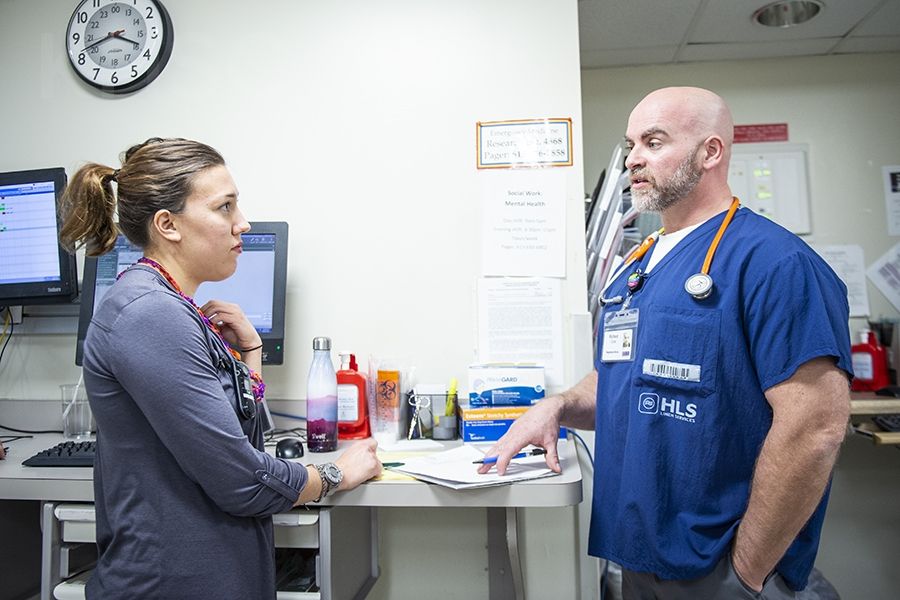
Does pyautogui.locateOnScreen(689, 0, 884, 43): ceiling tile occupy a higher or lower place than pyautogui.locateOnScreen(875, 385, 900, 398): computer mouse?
higher

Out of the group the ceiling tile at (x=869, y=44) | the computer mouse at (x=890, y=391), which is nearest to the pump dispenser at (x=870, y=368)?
the computer mouse at (x=890, y=391)

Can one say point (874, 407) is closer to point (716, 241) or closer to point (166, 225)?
point (716, 241)

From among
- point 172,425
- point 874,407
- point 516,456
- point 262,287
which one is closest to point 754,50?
point 874,407

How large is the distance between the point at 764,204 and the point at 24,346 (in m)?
2.99

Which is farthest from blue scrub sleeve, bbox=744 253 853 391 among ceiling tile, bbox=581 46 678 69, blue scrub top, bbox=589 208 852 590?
ceiling tile, bbox=581 46 678 69

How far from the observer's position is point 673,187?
1.32 m

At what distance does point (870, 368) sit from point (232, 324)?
2.44 m

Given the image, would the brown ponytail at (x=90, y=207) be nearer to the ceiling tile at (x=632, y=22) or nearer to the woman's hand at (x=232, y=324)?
the woman's hand at (x=232, y=324)

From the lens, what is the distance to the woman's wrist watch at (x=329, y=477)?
117cm

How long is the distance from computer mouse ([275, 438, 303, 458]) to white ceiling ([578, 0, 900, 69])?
6.14 ft

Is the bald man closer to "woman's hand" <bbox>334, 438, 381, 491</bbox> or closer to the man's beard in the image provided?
the man's beard

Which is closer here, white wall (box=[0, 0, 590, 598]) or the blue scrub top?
the blue scrub top

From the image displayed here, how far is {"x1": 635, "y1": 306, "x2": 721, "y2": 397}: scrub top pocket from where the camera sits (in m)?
1.12

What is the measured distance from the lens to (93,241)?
1194mm
